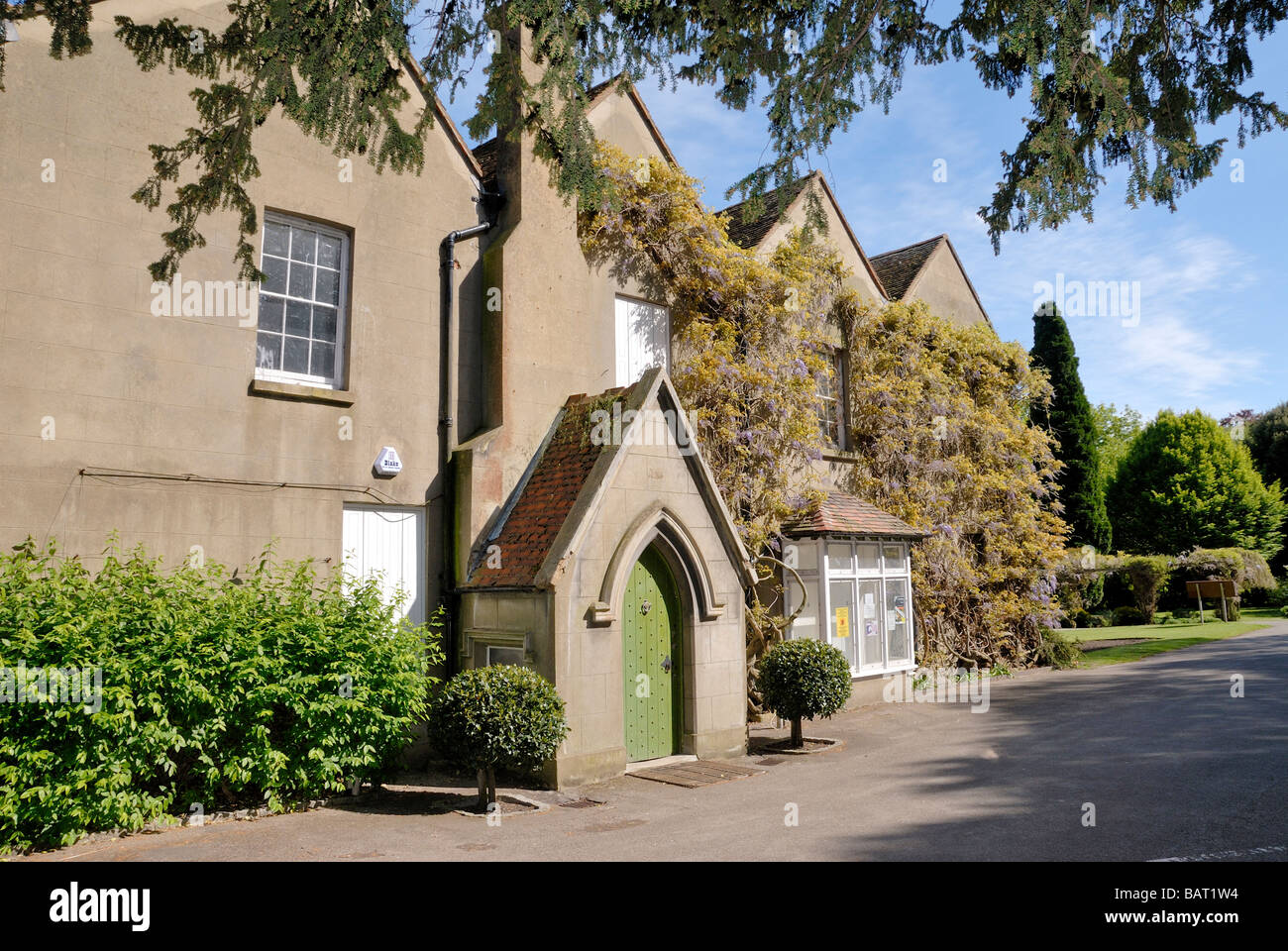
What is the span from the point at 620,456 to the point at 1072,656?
15.3m

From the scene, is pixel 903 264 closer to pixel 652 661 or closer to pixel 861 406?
pixel 861 406

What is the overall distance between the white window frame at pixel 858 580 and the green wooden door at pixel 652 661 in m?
4.44


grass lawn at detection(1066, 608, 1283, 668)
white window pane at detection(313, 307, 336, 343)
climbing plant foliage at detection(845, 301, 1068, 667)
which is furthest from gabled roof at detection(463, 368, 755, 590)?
grass lawn at detection(1066, 608, 1283, 668)

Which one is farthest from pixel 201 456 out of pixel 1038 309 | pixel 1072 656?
pixel 1038 309

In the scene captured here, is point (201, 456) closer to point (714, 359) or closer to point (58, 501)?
point (58, 501)

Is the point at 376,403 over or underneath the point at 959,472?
over

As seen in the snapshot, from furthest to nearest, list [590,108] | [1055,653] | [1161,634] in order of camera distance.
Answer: [1161,634] → [1055,653] → [590,108]

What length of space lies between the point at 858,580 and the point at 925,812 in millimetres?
8600

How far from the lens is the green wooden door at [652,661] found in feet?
38.4

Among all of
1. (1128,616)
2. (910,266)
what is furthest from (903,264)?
(1128,616)

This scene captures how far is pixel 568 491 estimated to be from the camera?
11828mm

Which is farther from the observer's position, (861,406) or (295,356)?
(861,406)

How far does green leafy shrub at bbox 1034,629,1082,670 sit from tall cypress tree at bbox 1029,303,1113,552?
13376 mm

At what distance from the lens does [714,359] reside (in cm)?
1567
